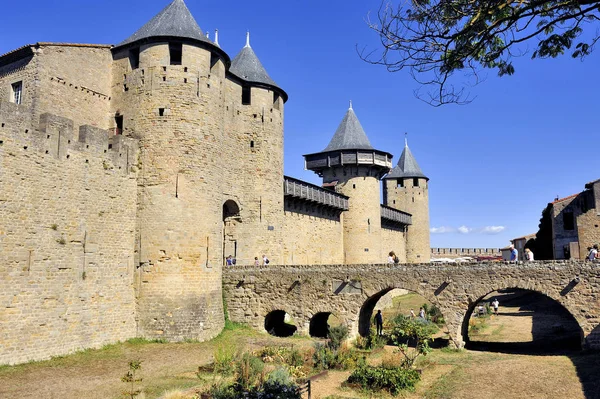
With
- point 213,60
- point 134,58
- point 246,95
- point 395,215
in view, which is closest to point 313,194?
point 246,95

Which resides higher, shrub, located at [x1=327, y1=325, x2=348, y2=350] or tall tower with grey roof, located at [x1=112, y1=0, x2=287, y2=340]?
tall tower with grey roof, located at [x1=112, y1=0, x2=287, y2=340]

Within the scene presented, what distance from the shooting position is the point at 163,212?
53.6 ft

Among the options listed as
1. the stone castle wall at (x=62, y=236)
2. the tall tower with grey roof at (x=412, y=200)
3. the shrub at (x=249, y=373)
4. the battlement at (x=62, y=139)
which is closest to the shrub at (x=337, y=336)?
the shrub at (x=249, y=373)

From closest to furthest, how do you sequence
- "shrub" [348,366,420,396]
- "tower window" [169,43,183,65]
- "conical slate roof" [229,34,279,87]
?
"shrub" [348,366,420,396] < "tower window" [169,43,183,65] < "conical slate roof" [229,34,279,87]

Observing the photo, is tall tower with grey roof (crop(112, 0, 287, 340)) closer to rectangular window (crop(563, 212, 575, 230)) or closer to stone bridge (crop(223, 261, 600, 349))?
stone bridge (crop(223, 261, 600, 349))

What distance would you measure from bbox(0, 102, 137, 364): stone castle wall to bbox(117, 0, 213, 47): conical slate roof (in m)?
3.95

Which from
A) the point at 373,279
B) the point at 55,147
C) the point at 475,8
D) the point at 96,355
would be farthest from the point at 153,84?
the point at 475,8

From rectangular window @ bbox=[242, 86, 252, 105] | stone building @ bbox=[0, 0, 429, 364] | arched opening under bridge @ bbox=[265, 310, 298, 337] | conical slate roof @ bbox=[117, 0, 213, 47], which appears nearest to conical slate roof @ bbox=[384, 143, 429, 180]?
stone building @ bbox=[0, 0, 429, 364]

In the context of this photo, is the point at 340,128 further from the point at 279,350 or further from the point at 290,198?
the point at 279,350

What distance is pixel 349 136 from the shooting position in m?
30.3

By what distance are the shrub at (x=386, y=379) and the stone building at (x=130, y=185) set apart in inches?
255

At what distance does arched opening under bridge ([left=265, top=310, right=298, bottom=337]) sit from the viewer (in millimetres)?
19781

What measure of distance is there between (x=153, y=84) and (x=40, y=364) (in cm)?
924

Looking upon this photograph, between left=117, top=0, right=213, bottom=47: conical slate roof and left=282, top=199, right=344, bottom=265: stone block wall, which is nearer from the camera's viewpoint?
left=117, top=0, right=213, bottom=47: conical slate roof
